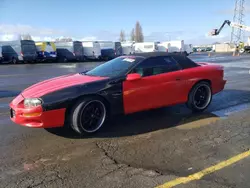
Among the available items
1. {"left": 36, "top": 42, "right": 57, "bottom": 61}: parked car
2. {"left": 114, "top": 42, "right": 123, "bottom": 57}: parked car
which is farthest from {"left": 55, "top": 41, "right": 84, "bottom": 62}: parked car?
{"left": 114, "top": 42, "right": 123, "bottom": 57}: parked car

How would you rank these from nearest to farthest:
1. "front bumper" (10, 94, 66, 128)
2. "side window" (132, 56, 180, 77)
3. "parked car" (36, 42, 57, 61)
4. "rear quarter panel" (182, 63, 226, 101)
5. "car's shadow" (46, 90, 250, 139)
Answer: "front bumper" (10, 94, 66, 128) → "car's shadow" (46, 90, 250, 139) → "side window" (132, 56, 180, 77) → "rear quarter panel" (182, 63, 226, 101) → "parked car" (36, 42, 57, 61)

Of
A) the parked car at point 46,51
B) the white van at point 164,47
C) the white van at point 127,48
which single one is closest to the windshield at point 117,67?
the parked car at point 46,51

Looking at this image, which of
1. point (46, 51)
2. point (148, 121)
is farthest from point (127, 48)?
point (148, 121)

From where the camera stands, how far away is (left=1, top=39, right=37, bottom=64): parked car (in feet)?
91.5

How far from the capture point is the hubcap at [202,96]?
Answer: 665cm

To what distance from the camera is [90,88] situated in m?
5.01

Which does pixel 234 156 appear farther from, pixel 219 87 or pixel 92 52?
pixel 92 52

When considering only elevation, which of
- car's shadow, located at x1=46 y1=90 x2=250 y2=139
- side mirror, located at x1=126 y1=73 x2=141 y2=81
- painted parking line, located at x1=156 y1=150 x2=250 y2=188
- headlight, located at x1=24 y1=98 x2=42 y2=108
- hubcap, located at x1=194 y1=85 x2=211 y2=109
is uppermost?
side mirror, located at x1=126 y1=73 x2=141 y2=81

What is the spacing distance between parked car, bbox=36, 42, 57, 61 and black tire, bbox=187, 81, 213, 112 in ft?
84.0

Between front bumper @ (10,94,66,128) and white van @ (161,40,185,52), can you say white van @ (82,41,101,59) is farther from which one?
front bumper @ (10,94,66,128)

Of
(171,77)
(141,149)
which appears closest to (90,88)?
(141,149)

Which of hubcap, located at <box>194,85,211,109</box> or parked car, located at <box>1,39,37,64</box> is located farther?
parked car, located at <box>1,39,37,64</box>

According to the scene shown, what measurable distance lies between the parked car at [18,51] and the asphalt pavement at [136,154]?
23176 millimetres

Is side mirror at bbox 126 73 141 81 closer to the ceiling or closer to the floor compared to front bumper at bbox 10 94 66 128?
closer to the ceiling
